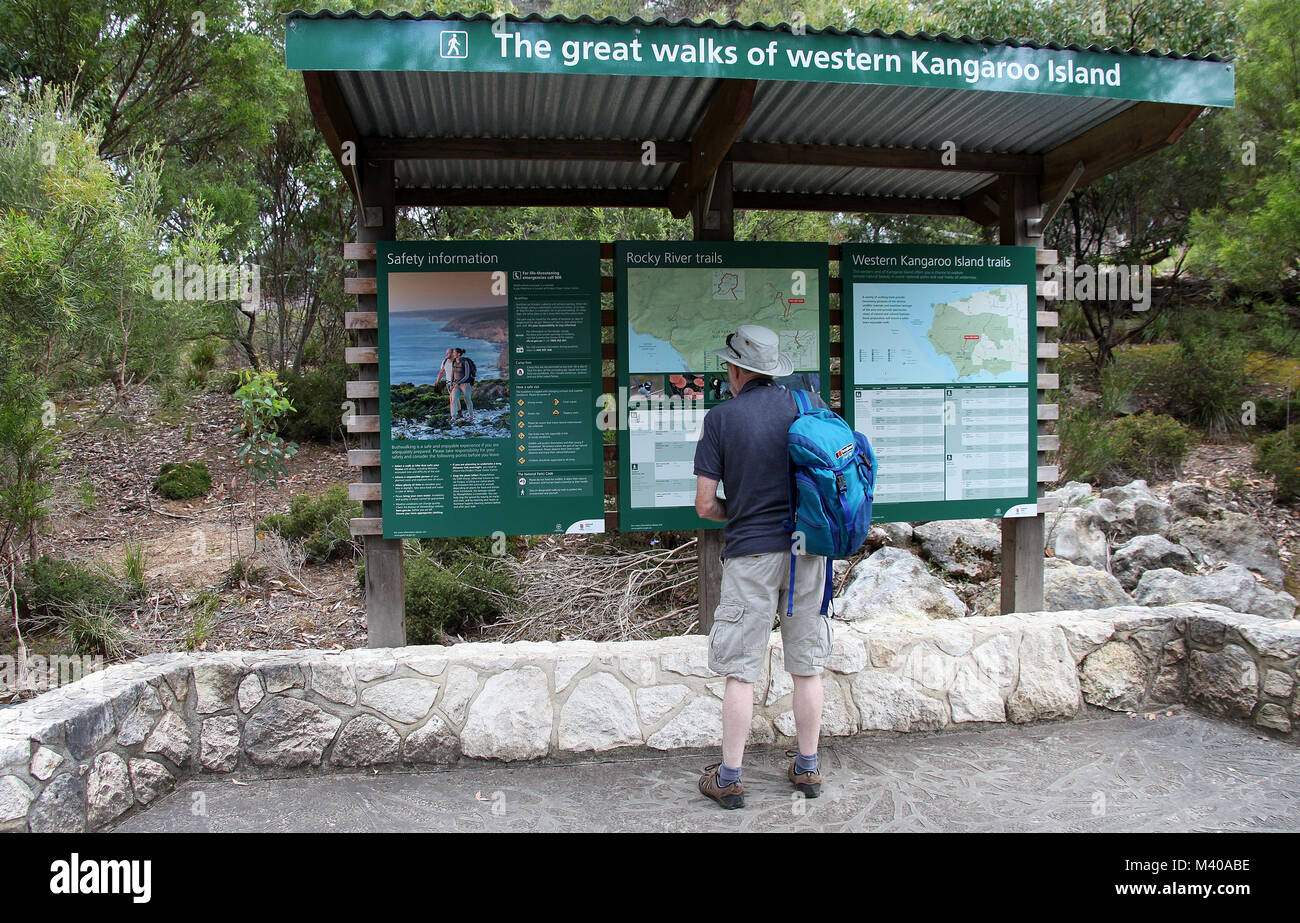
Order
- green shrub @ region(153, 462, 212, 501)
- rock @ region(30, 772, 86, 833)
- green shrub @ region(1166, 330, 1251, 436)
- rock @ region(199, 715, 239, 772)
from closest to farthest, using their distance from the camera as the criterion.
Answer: rock @ region(30, 772, 86, 833)
rock @ region(199, 715, 239, 772)
green shrub @ region(153, 462, 212, 501)
green shrub @ region(1166, 330, 1251, 436)

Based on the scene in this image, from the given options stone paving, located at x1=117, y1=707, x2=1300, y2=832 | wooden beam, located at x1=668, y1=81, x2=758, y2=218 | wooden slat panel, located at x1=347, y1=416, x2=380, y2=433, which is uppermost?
wooden beam, located at x1=668, y1=81, x2=758, y2=218

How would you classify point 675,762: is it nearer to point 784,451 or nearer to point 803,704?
point 803,704

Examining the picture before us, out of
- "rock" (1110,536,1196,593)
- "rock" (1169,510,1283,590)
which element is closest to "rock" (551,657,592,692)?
"rock" (1110,536,1196,593)

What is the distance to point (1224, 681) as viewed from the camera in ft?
15.6

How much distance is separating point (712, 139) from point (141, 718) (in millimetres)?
3883

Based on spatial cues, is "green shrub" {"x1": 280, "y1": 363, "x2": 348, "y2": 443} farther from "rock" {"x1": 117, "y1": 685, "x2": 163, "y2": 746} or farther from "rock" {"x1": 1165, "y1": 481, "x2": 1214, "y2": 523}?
"rock" {"x1": 1165, "y1": 481, "x2": 1214, "y2": 523}

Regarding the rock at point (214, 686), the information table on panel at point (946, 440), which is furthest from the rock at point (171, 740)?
the information table on panel at point (946, 440)

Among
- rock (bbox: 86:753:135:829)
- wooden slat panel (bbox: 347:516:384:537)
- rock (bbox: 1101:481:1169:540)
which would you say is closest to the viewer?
rock (bbox: 86:753:135:829)

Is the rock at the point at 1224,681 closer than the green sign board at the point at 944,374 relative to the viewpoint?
Yes

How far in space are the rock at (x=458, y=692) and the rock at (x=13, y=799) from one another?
166 cm

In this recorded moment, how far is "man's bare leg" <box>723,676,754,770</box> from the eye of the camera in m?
3.76

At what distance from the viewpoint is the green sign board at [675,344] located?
5.04 m

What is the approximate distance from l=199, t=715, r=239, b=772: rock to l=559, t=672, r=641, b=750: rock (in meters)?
1.51

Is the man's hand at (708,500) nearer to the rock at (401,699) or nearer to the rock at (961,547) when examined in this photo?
the rock at (401,699)
